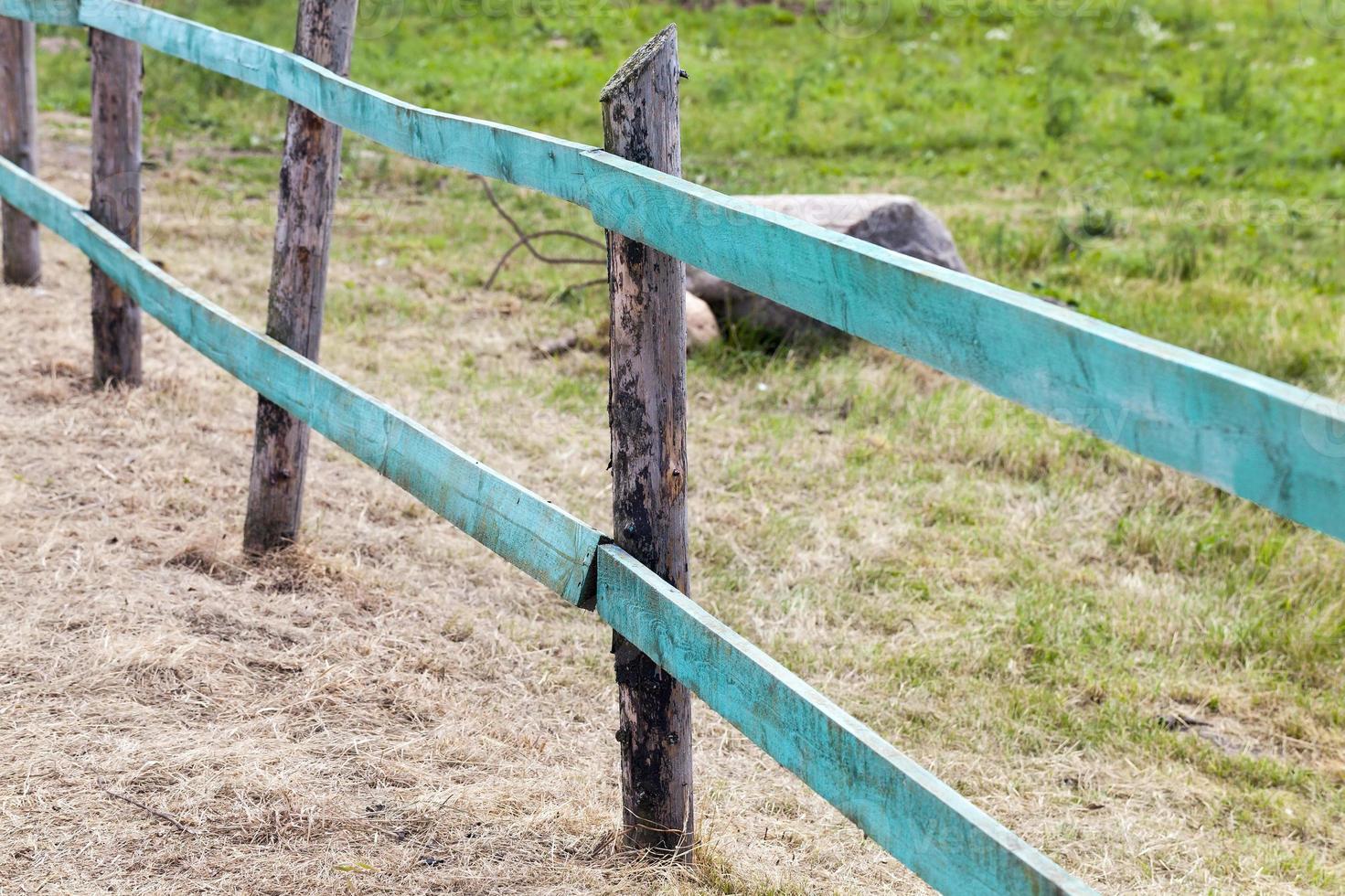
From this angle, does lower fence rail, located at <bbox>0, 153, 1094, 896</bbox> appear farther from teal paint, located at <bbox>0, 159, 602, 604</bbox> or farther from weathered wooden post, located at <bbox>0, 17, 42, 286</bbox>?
weathered wooden post, located at <bbox>0, 17, 42, 286</bbox>

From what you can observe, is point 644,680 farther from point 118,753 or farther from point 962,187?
point 962,187

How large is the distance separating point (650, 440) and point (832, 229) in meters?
4.43

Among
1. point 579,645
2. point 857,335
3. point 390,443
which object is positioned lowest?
point 579,645

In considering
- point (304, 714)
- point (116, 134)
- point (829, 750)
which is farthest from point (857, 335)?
point (116, 134)

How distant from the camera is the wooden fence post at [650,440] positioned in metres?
2.34

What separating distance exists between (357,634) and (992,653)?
1925mm

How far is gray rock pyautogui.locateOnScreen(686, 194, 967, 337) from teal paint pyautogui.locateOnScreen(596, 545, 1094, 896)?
4.22 m

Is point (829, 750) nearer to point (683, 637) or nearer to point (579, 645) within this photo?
point (683, 637)

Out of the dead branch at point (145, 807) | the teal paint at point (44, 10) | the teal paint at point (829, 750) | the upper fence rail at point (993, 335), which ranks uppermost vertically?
the teal paint at point (44, 10)

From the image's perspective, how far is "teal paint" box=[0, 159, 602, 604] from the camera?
101 inches

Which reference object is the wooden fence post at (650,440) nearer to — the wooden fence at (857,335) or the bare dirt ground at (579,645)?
the wooden fence at (857,335)

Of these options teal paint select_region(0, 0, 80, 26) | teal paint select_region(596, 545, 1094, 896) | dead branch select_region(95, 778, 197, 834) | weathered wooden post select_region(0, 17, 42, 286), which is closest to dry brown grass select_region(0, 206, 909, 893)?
dead branch select_region(95, 778, 197, 834)

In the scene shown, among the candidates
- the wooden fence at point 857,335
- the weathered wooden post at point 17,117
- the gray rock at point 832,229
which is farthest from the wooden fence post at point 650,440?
the weathered wooden post at point 17,117

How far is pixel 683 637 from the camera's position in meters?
2.27
